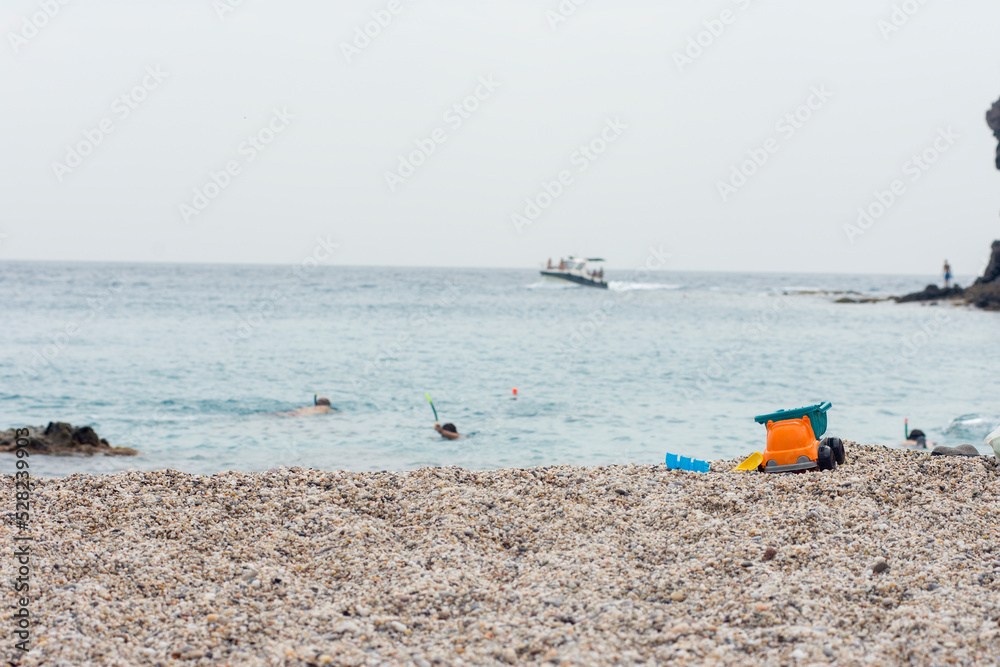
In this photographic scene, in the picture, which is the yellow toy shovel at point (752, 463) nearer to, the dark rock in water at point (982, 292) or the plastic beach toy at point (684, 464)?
the plastic beach toy at point (684, 464)

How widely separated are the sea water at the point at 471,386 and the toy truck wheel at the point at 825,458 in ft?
13.1

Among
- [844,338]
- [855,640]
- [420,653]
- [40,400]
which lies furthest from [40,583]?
[844,338]

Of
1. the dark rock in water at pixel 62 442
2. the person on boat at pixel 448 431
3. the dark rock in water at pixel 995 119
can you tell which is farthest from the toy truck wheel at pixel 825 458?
the dark rock in water at pixel 995 119

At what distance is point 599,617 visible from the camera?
3617 mm

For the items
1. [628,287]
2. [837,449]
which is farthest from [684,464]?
[628,287]

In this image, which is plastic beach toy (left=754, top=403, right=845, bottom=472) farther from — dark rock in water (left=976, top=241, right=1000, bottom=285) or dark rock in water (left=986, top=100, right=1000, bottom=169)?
dark rock in water (left=986, top=100, right=1000, bottom=169)

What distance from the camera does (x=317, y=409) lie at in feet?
46.0

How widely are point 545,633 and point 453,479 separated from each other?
2.63 metres

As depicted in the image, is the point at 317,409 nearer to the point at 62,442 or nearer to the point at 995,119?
the point at 62,442

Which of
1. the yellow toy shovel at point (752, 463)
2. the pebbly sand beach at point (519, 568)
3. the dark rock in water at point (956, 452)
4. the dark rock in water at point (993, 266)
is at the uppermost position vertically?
the dark rock in water at point (993, 266)

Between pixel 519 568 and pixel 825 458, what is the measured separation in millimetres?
3223

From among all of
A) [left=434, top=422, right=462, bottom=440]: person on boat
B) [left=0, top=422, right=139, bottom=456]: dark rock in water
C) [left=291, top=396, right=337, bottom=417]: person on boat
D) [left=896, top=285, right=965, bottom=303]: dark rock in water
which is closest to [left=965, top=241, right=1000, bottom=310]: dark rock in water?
[left=896, top=285, right=965, bottom=303]: dark rock in water

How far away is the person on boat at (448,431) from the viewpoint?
11656 millimetres

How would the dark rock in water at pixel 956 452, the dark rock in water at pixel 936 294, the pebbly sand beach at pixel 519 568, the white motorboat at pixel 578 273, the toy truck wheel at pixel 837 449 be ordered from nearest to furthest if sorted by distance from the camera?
1. the pebbly sand beach at pixel 519 568
2. the toy truck wheel at pixel 837 449
3. the dark rock in water at pixel 956 452
4. the dark rock in water at pixel 936 294
5. the white motorboat at pixel 578 273
